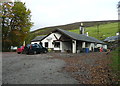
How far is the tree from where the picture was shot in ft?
88.0

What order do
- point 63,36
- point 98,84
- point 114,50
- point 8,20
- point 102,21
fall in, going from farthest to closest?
point 102,21 < point 8,20 < point 63,36 < point 98,84 < point 114,50

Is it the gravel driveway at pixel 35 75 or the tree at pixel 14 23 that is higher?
the tree at pixel 14 23

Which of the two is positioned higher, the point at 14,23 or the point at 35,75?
the point at 14,23

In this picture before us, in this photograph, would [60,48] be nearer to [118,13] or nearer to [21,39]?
[21,39]

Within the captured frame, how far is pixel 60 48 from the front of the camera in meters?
22.5

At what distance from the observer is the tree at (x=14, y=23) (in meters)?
26.8

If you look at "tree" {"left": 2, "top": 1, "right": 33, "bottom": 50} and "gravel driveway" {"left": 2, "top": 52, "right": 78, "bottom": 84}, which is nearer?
"gravel driveway" {"left": 2, "top": 52, "right": 78, "bottom": 84}

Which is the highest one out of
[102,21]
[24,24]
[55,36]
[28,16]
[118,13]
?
[102,21]

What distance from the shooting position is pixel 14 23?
27.9m

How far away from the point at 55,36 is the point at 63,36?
2157mm

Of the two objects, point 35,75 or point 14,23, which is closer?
point 35,75

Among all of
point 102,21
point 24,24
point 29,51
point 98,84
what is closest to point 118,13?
point 98,84

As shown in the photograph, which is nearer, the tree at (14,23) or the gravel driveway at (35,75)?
the gravel driveway at (35,75)

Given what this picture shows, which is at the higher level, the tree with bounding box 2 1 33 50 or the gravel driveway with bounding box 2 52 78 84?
the tree with bounding box 2 1 33 50
